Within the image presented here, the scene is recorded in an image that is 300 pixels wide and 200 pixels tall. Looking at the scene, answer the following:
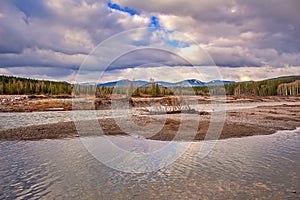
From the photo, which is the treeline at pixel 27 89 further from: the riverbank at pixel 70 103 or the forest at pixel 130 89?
the riverbank at pixel 70 103

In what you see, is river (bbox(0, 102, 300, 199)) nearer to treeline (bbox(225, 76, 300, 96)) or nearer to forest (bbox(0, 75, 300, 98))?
forest (bbox(0, 75, 300, 98))

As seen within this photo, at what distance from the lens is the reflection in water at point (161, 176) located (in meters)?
9.15

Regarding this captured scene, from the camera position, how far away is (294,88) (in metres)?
142

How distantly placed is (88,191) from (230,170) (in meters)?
6.39

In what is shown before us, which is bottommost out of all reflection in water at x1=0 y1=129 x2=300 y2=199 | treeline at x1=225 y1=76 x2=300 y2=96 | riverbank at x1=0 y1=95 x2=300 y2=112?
reflection in water at x1=0 y1=129 x2=300 y2=199

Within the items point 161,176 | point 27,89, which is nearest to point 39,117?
point 161,176

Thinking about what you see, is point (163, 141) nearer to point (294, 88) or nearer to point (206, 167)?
point (206, 167)

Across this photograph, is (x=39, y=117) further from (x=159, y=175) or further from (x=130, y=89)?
(x=130, y=89)

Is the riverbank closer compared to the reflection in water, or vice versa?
the reflection in water

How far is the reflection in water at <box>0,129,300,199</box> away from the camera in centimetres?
915

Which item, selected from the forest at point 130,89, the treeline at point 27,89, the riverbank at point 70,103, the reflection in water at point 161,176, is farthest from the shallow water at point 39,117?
the treeline at point 27,89

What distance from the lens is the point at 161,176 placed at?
11.0 meters

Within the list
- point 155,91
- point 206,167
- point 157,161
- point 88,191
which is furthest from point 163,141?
point 155,91

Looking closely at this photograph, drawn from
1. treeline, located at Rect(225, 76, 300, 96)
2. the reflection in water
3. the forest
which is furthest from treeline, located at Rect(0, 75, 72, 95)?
the reflection in water
